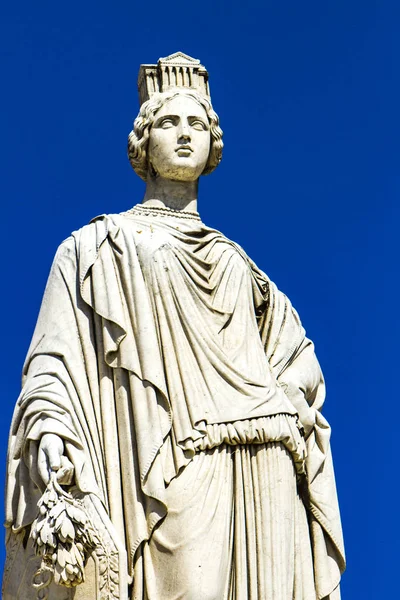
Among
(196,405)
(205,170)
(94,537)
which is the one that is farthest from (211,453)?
(205,170)

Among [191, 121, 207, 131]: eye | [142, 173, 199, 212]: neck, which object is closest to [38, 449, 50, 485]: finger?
[142, 173, 199, 212]: neck

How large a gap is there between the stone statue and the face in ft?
1.53

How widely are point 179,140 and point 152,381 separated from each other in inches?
99.0

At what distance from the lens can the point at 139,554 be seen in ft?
46.8

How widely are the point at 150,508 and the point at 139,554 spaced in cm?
37

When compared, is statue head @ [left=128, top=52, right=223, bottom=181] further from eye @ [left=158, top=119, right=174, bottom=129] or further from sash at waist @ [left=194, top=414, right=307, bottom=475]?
sash at waist @ [left=194, top=414, right=307, bottom=475]

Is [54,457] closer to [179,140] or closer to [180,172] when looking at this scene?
[180,172]

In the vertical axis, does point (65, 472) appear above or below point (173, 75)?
below

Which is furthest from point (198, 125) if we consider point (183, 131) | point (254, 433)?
point (254, 433)

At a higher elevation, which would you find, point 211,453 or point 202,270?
point 202,270

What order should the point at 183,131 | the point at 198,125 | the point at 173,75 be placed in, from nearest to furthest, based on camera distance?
1. the point at 183,131
2. the point at 198,125
3. the point at 173,75

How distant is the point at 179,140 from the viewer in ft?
52.8

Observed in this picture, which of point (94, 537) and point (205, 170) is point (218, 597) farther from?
point (205, 170)

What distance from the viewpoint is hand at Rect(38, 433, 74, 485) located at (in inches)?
555
